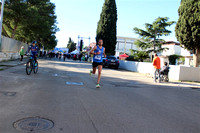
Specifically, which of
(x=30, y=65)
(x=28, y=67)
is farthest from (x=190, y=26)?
(x=28, y=67)

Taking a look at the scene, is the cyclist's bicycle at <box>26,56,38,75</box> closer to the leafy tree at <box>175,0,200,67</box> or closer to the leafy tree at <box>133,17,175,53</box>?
the leafy tree at <box>175,0,200,67</box>

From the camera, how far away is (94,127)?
3588mm

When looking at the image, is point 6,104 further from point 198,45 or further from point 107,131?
point 198,45

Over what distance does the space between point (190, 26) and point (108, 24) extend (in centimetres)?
2545

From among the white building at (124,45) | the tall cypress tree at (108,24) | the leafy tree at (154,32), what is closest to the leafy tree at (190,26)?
the leafy tree at (154,32)

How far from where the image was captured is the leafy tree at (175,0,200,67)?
15.6m

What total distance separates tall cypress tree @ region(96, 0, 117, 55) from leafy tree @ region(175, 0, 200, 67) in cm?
2387

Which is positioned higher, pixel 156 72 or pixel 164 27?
pixel 164 27

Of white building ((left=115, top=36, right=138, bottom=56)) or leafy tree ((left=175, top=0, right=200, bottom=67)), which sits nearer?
leafy tree ((left=175, top=0, right=200, bottom=67))

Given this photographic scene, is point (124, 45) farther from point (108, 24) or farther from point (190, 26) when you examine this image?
point (190, 26)

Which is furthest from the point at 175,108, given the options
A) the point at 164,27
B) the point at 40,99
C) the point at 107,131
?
the point at 164,27

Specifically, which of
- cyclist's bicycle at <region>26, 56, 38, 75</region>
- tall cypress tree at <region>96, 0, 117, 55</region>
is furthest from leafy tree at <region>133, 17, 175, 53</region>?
cyclist's bicycle at <region>26, 56, 38, 75</region>

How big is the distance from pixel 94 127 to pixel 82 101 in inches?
76.5

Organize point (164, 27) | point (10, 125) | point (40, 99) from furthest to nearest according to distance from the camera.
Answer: point (164, 27) → point (40, 99) → point (10, 125)
